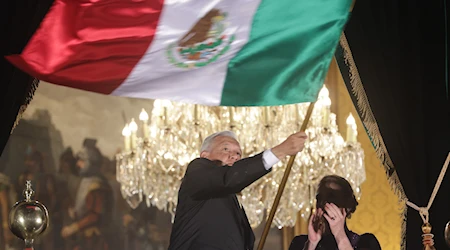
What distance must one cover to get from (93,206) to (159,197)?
148 centimetres

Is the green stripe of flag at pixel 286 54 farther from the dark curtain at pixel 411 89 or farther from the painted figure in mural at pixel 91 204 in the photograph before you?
the painted figure in mural at pixel 91 204

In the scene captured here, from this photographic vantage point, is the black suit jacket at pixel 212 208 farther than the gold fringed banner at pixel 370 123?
No

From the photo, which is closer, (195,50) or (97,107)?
(195,50)

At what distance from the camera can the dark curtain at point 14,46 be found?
457cm

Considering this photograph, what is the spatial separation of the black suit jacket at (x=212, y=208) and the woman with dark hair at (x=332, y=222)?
1.23ft

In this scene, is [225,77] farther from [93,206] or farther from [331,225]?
[93,206]

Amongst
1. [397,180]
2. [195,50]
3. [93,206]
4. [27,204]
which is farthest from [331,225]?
[93,206]

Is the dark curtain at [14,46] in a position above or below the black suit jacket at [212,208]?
above

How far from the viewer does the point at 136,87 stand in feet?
14.4

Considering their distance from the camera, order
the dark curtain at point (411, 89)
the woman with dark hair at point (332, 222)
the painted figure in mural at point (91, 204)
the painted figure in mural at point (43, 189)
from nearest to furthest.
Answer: the woman with dark hair at point (332, 222) → the dark curtain at point (411, 89) → the painted figure in mural at point (43, 189) → the painted figure in mural at point (91, 204)

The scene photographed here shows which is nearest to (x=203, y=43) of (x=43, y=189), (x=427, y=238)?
(x=427, y=238)

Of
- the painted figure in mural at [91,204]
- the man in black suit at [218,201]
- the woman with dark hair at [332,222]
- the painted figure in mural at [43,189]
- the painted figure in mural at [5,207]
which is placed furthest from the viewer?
the painted figure in mural at [91,204]

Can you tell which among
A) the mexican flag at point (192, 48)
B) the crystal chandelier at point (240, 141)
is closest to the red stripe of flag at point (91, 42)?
the mexican flag at point (192, 48)

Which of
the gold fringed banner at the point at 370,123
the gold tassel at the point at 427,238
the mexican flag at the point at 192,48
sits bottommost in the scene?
the gold tassel at the point at 427,238
